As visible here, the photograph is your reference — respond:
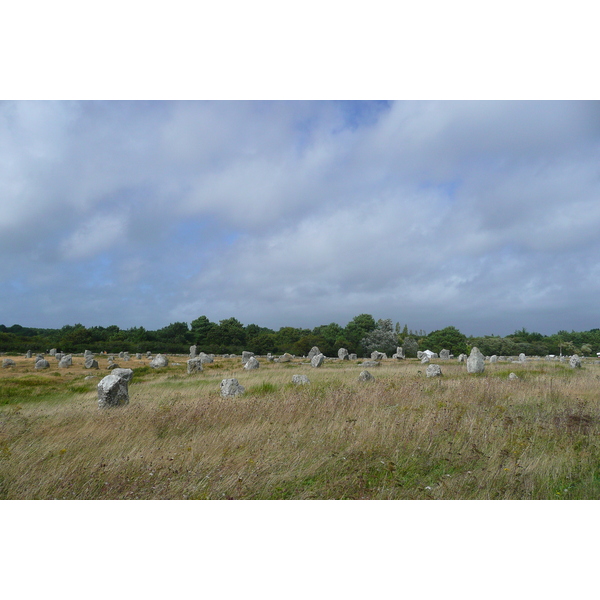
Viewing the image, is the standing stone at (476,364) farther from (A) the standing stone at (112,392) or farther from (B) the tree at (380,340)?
(B) the tree at (380,340)

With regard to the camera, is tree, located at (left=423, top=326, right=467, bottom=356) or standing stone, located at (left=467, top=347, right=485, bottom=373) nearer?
standing stone, located at (left=467, top=347, right=485, bottom=373)

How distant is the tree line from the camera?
5856cm

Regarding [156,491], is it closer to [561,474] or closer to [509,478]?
[509,478]

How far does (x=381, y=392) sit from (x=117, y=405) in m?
8.43

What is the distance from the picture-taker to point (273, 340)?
2842 inches

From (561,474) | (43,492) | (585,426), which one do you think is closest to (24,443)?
(43,492)

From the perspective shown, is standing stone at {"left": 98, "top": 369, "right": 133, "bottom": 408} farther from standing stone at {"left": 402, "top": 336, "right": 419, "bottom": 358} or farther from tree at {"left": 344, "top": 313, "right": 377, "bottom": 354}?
tree at {"left": 344, "top": 313, "right": 377, "bottom": 354}

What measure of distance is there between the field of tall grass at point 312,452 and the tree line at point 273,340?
50.6 meters

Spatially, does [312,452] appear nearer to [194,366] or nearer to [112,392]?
[112,392]

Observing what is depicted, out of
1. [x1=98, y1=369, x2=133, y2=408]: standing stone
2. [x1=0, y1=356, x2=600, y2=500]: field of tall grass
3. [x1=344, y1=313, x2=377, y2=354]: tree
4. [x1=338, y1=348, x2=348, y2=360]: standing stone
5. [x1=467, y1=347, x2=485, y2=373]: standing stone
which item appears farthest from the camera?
[x1=344, y1=313, x2=377, y2=354]: tree

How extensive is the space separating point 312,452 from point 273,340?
66.8 m

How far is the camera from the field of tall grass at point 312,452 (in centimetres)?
487

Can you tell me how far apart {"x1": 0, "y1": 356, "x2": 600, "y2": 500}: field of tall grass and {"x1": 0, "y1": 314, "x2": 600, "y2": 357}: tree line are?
50.6 meters

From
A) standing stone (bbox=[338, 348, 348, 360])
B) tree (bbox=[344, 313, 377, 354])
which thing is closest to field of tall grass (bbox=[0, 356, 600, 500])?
standing stone (bbox=[338, 348, 348, 360])
